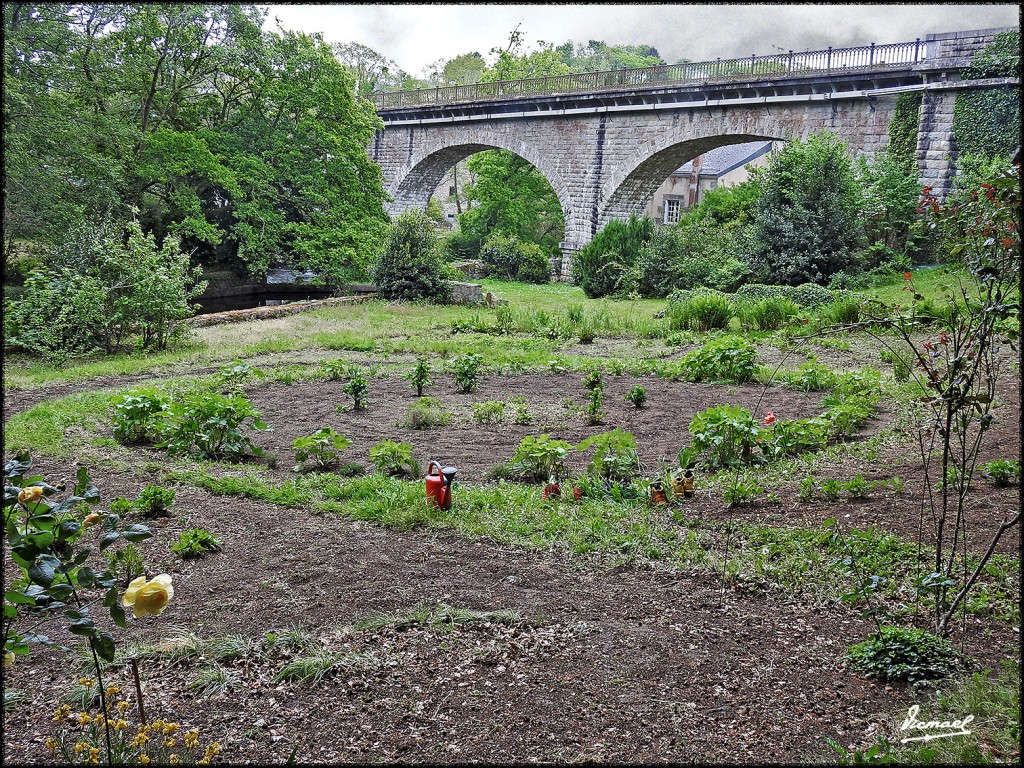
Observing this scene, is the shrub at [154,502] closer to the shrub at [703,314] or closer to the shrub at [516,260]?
the shrub at [703,314]

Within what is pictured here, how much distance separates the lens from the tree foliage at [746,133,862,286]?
16.9 m

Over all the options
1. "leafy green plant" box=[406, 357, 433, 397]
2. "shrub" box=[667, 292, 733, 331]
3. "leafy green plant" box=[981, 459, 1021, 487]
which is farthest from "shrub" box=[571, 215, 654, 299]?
"leafy green plant" box=[981, 459, 1021, 487]

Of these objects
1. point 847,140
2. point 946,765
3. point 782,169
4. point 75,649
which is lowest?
point 75,649

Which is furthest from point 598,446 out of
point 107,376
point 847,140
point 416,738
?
point 847,140

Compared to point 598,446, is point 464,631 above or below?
below

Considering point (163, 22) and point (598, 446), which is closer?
point (598, 446)

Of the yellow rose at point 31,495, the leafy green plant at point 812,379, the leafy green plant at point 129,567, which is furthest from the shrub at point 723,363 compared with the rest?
the yellow rose at point 31,495

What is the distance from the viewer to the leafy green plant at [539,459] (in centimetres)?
531

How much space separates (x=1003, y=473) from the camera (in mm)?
4477

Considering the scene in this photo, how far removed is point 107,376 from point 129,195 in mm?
9002

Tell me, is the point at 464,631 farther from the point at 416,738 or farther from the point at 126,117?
the point at 126,117

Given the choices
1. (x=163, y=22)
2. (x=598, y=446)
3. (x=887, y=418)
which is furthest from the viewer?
(x=163, y=22)

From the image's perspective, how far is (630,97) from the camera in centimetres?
2473

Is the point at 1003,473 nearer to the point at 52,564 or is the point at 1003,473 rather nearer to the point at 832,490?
the point at 832,490
